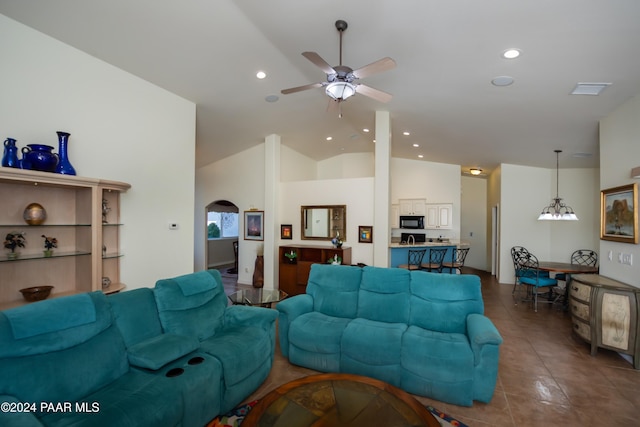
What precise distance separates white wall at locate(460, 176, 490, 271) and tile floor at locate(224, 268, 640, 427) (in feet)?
17.4

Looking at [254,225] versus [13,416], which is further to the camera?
[254,225]

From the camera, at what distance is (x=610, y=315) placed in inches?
125

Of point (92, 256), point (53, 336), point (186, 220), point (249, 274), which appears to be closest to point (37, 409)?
point (53, 336)

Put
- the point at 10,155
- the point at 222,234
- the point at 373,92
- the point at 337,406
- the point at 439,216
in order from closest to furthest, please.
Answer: the point at 337,406, the point at 10,155, the point at 373,92, the point at 439,216, the point at 222,234

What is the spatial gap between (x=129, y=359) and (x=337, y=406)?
1510 millimetres

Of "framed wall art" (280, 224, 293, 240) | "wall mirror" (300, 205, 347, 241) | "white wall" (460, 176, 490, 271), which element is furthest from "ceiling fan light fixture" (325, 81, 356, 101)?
"white wall" (460, 176, 490, 271)

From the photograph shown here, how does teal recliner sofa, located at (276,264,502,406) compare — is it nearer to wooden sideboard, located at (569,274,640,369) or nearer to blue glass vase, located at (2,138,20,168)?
wooden sideboard, located at (569,274,640,369)

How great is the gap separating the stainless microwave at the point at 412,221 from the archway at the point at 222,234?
5.46m

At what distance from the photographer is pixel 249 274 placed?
23.8ft

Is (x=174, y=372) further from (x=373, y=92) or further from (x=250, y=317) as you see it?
(x=373, y=92)

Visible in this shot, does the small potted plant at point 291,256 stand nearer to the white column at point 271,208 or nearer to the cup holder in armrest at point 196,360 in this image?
the white column at point 271,208

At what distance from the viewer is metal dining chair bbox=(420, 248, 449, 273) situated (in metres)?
6.41

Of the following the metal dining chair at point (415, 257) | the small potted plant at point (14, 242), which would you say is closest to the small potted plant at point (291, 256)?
the metal dining chair at point (415, 257)

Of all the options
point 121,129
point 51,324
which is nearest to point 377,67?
point 51,324
